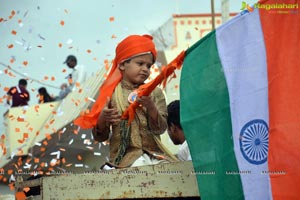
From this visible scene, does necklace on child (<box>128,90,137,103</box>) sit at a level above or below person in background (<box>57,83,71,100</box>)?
above

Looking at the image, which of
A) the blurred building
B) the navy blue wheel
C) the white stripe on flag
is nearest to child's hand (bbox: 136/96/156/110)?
the white stripe on flag

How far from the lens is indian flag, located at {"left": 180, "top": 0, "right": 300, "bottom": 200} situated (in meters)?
3.47

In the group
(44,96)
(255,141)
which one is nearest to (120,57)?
(255,141)

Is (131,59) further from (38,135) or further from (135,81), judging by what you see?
(38,135)

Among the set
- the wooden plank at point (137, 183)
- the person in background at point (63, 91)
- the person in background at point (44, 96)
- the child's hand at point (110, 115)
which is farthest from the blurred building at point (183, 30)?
the wooden plank at point (137, 183)

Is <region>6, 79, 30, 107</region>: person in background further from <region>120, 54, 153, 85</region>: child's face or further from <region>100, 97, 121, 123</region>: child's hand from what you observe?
<region>100, 97, 121, 123</region>: child's hand

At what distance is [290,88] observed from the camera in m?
3.52

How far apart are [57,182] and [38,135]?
9.17 m

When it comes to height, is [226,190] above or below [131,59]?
below

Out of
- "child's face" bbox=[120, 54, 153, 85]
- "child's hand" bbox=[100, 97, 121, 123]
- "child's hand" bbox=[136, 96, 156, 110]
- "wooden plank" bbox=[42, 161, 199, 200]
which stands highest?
"child's face" bbox=[120, 54, 153, 85]

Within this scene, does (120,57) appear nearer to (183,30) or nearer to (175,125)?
(175,125)

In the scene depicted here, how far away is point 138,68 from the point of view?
5145mm

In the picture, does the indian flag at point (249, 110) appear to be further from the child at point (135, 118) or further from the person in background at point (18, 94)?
the person in background at point (18, 94)

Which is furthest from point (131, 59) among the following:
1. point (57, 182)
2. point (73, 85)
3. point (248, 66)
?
point (73, 85)
